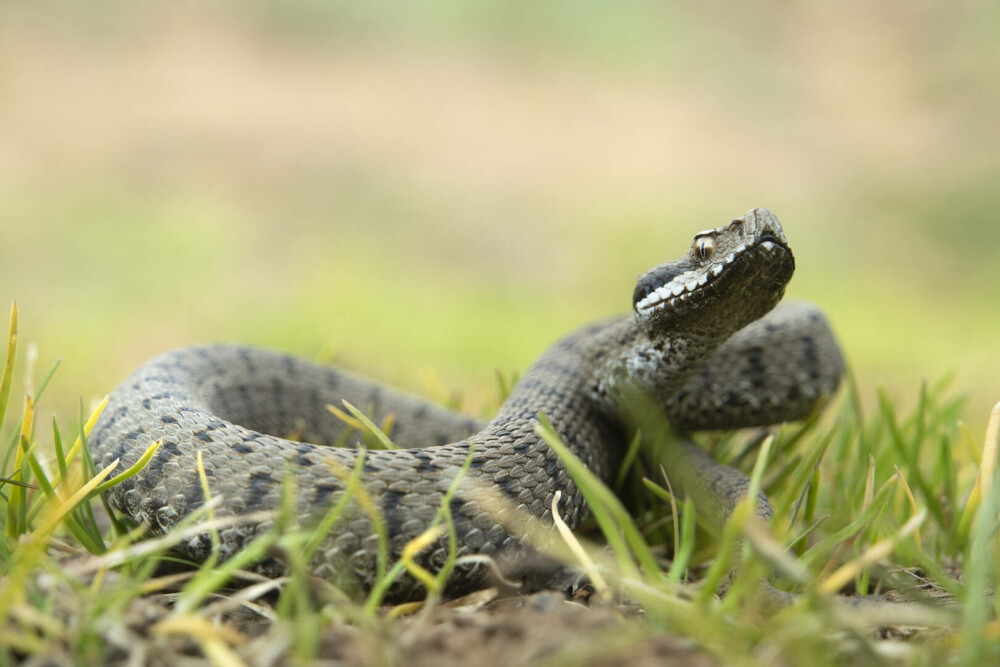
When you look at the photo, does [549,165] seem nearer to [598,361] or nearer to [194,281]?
[194,281]

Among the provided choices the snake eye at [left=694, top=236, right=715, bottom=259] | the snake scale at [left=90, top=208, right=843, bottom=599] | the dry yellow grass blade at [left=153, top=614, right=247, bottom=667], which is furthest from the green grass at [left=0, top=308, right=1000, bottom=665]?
the snake eye at [left=694, top=236, right=715, bottom=259]

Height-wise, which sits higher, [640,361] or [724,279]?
[724,279]

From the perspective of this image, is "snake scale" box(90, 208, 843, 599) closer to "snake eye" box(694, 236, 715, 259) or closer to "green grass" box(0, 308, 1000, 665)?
"snake eye" box(694, 236, 715, 259)

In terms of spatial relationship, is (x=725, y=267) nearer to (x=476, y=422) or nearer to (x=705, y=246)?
(x=705, y=246)

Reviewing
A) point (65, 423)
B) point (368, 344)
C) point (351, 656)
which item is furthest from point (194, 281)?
point (351, 656)

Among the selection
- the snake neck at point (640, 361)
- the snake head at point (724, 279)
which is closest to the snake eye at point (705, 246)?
the snake head at point (724, 279)

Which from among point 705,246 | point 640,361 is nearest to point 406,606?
point 640,361

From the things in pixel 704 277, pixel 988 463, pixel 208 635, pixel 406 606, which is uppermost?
pixel 704 277
